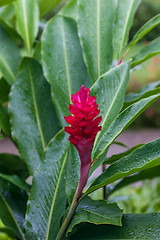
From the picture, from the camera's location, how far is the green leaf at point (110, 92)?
0.59 m

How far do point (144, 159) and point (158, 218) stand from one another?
10 centimetres

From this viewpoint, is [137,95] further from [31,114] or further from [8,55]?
[8,55]

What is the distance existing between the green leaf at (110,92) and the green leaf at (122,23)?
159 mm

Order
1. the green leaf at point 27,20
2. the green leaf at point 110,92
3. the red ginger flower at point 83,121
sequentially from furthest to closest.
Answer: the green leaf at point 27,20 → the green leaf at point 110,92 → the red ginger flower at point 83,121

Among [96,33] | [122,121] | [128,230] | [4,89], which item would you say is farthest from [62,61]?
[128,230]

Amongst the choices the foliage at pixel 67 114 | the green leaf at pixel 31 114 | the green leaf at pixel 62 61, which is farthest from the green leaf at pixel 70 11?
the green leaf at pixel 31 114

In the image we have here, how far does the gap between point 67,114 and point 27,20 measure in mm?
Result: 404

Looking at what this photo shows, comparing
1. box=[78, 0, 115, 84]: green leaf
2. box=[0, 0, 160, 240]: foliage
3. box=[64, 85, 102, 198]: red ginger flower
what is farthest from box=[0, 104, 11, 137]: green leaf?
box=[64, 85, 102, 198]: red ginger flower

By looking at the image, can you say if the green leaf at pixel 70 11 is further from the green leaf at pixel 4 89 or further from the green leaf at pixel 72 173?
the green leaf at pixel 72 173

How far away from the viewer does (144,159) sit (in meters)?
0.55

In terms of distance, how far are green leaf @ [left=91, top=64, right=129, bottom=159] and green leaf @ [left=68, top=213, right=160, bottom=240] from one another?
0.47 feet

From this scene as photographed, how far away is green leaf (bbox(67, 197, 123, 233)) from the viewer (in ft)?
1.77

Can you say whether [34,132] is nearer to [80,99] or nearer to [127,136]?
[80,99]

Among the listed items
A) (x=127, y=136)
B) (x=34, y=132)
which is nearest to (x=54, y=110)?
(x=34, y=132)
